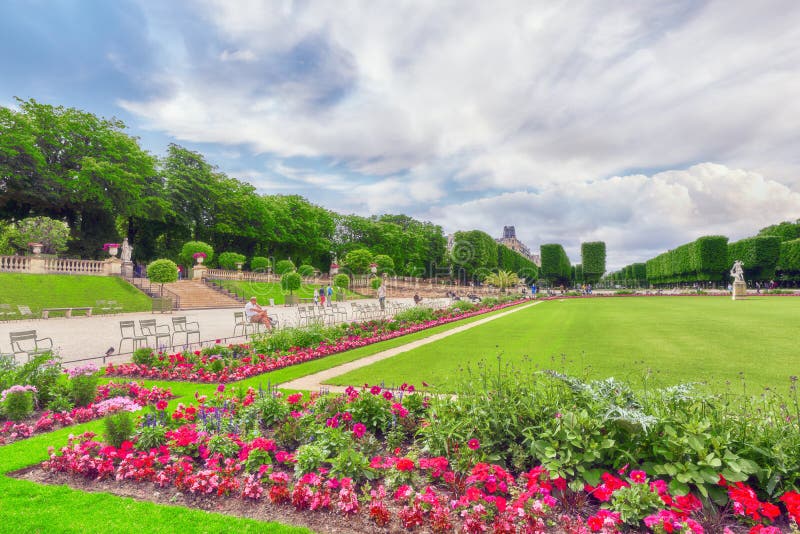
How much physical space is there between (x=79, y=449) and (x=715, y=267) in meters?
69.7

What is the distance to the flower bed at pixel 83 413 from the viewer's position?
16.5 ft

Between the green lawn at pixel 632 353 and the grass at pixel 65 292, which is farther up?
the grass at pixel 65 292

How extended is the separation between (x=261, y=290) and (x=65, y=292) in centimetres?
1662

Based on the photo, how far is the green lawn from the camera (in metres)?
7.30

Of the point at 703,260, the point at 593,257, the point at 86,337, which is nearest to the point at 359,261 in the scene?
the point at 86,337

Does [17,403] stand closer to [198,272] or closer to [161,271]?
[161,271]

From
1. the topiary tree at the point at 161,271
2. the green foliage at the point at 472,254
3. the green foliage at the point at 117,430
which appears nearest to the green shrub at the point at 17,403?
the green foliage at the point at 117,430

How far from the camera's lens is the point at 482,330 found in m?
15.5

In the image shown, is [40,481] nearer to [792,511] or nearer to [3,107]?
[792,511]

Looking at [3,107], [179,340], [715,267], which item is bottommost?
[179,340]

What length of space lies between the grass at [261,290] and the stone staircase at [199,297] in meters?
1.54

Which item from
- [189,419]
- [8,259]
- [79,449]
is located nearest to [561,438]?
[189,419]

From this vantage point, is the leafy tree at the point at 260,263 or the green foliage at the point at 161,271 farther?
the leafy tree at the point at 260,263

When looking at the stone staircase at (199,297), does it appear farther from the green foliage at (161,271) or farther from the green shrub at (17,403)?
the green shrub at (17,403)
